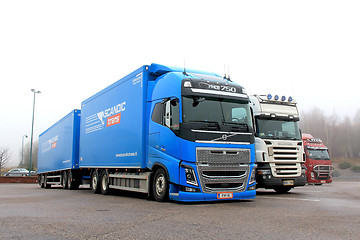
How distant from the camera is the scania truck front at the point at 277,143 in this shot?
40.7ft

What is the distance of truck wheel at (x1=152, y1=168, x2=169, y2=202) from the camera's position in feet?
30.7

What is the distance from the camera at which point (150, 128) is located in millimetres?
10336

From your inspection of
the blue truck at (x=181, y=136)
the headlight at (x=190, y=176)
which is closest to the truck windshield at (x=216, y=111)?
the blue truck at (x=181, y=136)

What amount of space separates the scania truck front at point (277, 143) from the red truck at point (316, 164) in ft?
22.5

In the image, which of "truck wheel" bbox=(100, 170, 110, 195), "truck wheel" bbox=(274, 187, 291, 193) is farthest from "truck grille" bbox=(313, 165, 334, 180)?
"truck wheel" bbox=(100, 170, 110, 195)

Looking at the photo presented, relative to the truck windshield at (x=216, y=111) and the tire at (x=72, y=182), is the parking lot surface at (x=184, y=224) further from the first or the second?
the tire at (x=72, y=182)

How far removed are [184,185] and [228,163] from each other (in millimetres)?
1354

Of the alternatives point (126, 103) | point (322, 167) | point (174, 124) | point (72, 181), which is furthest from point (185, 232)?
point (322, 167)

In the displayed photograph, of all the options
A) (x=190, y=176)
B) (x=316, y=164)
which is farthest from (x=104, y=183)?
(x=316, y=164)

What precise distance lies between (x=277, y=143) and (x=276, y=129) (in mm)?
620

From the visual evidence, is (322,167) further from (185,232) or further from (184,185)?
(185,232)

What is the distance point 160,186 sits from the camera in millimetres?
9734

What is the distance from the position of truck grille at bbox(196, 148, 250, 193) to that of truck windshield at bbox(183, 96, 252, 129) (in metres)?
0.77

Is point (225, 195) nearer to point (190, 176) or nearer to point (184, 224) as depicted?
point (190, 176)
